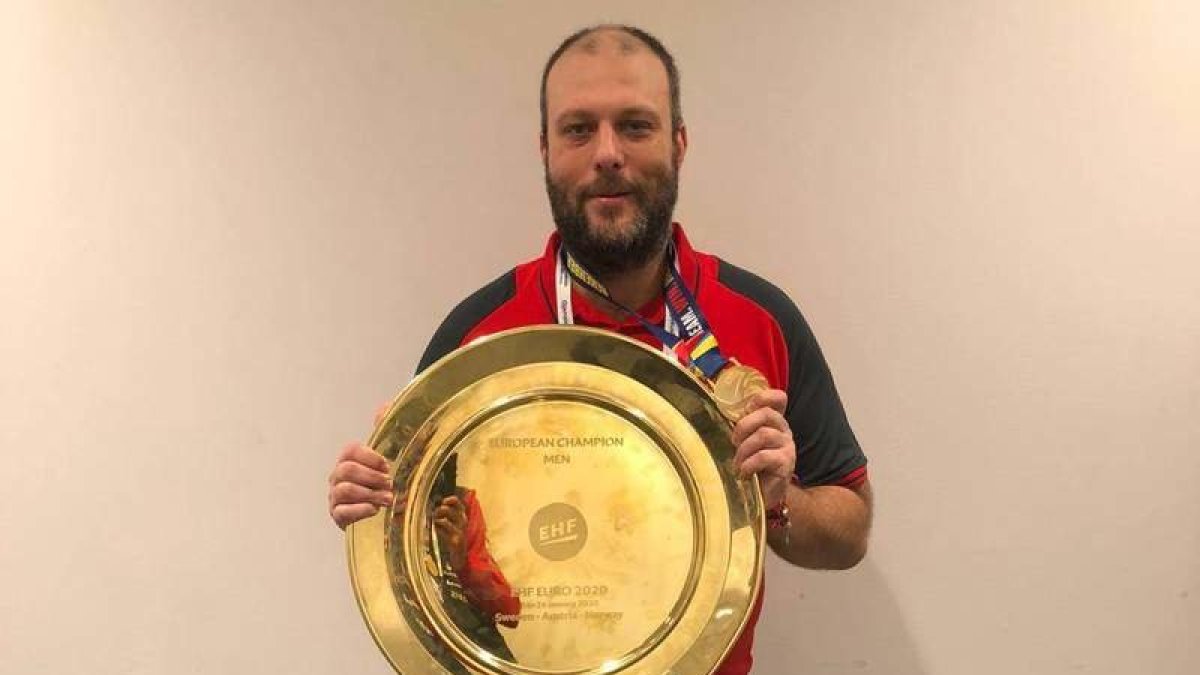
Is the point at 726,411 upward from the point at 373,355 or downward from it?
downward

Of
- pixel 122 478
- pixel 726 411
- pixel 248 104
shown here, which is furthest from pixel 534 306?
pixel 122 478

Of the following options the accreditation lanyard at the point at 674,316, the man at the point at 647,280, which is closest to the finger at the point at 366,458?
the man at the point at 647,280

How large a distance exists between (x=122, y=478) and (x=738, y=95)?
3.85 ft

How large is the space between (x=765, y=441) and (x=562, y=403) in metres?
0.24

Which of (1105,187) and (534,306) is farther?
(1105,187)

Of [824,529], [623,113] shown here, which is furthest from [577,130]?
[824,529]

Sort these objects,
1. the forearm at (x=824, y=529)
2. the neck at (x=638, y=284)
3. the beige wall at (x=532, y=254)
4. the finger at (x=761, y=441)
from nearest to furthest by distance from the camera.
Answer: the finger at (x=761, y=441), the forearm at (x=824, y=529), the neck at (x=638, y=284), the beige wall at (x=532, y=254)

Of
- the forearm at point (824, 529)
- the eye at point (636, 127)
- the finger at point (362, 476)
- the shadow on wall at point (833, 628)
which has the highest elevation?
the eye at point (636, 127)

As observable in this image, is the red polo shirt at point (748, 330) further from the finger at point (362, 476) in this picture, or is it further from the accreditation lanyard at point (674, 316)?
the finger at point (362, 476)

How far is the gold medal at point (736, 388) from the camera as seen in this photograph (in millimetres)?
1077

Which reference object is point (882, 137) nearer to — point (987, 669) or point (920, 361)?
point (920, 361)

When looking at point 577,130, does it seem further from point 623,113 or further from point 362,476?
point 362,476

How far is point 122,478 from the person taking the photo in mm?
1602

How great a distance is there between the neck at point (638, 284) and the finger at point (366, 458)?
370 mm
